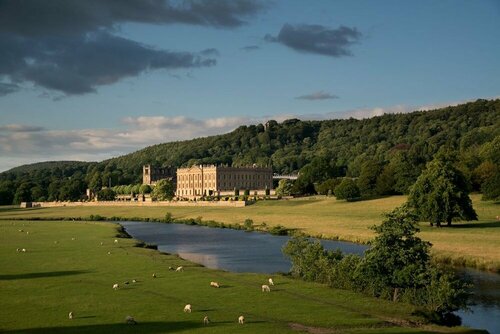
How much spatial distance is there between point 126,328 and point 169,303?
5.59 m

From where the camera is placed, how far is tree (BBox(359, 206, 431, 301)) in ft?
116

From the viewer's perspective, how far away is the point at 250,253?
6450 cm

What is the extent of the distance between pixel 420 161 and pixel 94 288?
4190 inches

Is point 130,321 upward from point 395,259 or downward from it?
downward

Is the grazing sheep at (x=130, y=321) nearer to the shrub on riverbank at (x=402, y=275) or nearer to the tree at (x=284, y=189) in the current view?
the shrub on riverbank at (x=402, y=275)

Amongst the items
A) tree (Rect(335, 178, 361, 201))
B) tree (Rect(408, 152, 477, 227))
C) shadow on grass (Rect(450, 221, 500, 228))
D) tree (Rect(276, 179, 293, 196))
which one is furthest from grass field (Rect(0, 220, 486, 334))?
tree (Rect(276, 179, 293, 196))

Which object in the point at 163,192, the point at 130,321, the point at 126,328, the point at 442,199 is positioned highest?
the point at 163,192

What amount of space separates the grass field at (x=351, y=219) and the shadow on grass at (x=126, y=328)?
2972 centimetres

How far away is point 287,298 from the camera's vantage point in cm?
3500

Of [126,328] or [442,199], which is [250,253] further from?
[126,328]

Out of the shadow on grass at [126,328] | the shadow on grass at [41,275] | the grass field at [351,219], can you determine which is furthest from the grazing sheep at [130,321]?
the grass field at [351,219]

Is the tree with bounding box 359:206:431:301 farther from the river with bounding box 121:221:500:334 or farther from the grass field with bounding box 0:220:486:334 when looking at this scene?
the river with bounding box 121:221:500:334

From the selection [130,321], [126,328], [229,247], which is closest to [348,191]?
[229,247]

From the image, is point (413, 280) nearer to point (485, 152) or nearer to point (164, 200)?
point (485, 152)
